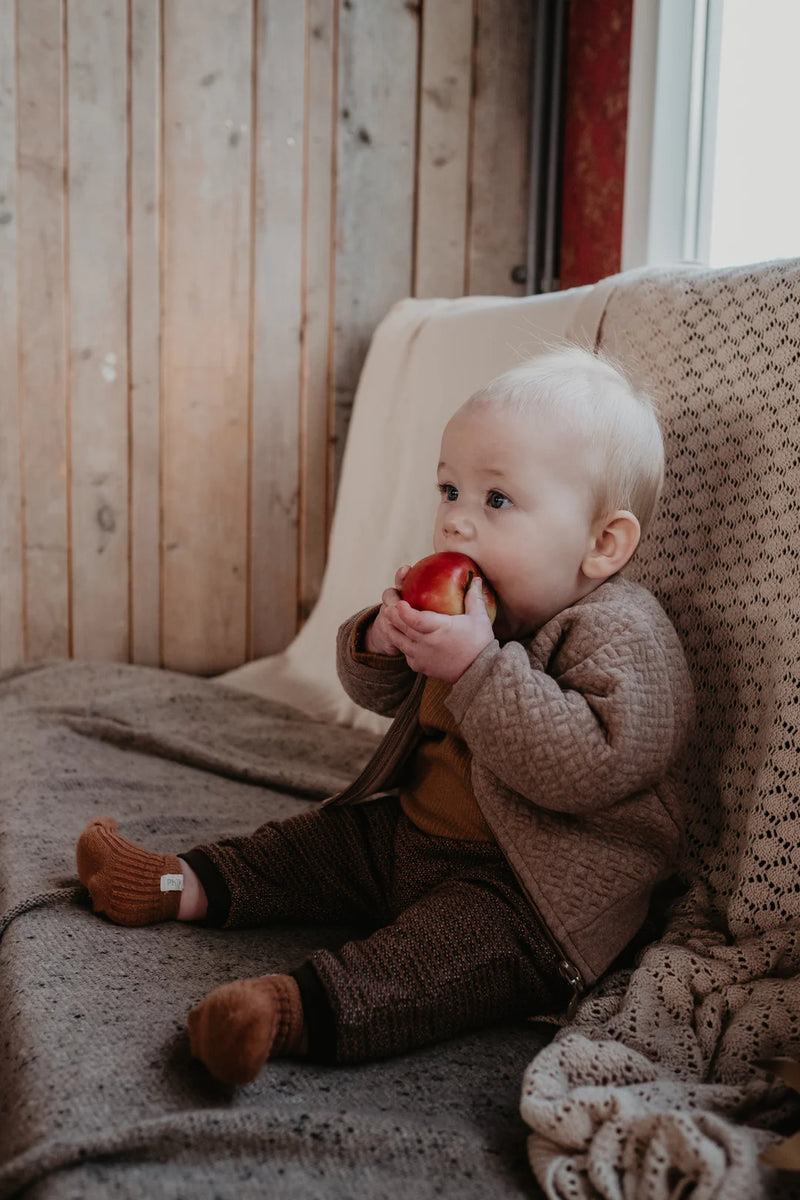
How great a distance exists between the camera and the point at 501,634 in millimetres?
1091

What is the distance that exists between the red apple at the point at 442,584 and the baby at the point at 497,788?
0.02 metres

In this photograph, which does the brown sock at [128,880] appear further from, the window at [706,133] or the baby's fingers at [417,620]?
the window at [706,133]

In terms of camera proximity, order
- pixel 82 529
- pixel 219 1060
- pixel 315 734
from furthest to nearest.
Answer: pixel 82 529
pixel 315 734
pixel 219 1060

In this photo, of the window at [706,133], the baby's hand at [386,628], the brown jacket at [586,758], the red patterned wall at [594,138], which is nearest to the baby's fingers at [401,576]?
the baby's hand at [386,628]

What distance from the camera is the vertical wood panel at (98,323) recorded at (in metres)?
2.05

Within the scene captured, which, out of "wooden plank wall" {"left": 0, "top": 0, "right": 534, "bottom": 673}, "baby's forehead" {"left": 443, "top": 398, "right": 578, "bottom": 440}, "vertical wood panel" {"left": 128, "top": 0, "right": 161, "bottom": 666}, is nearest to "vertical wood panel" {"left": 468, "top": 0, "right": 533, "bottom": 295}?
"wooden plank wall" {"left": 0, "top": 0, "right": 534, "bottom": 673}

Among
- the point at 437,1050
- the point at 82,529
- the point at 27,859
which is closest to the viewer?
the point at 437,1050

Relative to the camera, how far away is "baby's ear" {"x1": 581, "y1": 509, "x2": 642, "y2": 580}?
1030 millimetres

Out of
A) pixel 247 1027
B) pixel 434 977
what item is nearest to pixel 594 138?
pixel 434 977

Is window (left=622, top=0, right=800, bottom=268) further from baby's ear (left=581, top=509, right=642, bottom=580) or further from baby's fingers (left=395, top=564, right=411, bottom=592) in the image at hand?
baby's fingers (left=395, top=564, right=411, bottom=592)

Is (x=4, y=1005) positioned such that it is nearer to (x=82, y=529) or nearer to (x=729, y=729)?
(x=729, y=729)

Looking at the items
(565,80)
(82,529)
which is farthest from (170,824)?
(565,80)

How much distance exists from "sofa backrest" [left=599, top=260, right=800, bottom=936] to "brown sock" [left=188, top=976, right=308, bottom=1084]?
408 millimetres

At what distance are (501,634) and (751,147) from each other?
3.67ft
